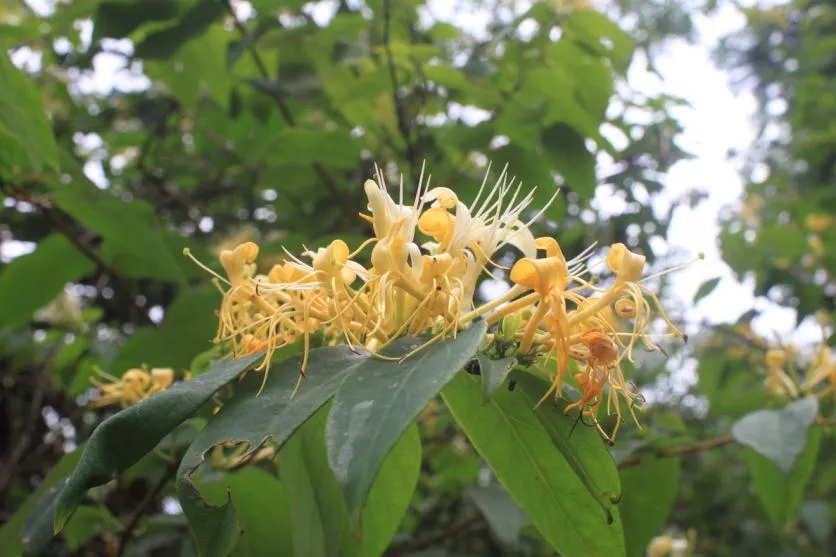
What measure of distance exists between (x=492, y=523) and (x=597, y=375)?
788 mm

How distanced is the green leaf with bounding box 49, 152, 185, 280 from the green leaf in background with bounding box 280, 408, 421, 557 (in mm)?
681

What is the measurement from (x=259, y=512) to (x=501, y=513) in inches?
24.0

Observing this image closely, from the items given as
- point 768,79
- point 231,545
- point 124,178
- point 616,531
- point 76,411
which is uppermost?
point 231,545

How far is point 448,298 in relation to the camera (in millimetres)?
766

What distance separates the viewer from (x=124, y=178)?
8.23 ft

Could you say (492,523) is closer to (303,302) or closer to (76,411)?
(303,302)

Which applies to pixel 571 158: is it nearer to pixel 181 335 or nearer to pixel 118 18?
pixel 181 335

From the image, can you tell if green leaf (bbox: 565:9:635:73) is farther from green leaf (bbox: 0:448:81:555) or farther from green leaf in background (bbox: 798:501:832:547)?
green leaf in background (bbox: 798:501:832:547)

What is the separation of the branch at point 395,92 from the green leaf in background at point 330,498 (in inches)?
37.4

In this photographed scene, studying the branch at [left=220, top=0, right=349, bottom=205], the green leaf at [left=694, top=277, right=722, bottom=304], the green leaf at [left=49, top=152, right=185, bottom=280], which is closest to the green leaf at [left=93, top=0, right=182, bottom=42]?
the branch at [left=220, top=0, right=349, bottom=205]

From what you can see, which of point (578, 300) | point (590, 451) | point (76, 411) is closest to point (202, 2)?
point (578, 300)

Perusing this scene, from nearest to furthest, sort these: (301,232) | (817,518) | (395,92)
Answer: (395,92) → (301,232) → (817,518)

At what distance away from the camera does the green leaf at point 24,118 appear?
1048 mm

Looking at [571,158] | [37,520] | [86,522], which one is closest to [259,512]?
[37,520]
